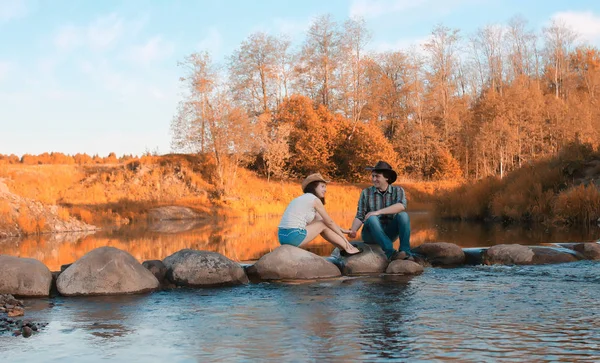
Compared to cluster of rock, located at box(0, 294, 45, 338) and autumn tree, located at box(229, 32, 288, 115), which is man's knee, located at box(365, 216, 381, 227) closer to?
cluster of rock, located at box(0, 294, 45, 338)

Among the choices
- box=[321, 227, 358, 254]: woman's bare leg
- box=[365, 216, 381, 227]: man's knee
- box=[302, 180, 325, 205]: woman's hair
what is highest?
box=[302, 180, 325, 205]: woman's hair

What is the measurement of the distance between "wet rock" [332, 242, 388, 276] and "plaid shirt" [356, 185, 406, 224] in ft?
1.72

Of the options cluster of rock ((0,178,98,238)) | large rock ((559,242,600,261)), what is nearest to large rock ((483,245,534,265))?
large rock ((559,242,600,261))

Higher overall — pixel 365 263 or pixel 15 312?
pixel 365 263

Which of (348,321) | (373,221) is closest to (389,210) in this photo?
(373,221)

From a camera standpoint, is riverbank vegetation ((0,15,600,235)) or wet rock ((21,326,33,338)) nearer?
wet rock ((21,326,33,338))

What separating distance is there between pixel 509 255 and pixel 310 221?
3.25m

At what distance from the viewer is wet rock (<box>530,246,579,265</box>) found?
33.7 ft

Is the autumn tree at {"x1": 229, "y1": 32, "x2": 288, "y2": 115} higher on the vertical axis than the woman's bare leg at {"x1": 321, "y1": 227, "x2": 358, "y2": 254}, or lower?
higher

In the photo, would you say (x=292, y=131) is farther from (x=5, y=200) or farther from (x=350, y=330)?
(x=350, y=330)

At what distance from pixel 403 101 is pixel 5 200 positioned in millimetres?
34269

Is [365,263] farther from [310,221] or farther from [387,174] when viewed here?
[387,174]

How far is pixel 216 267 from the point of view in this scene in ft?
29.5

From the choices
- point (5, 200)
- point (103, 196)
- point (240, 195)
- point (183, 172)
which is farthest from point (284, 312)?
point (183, 172)
